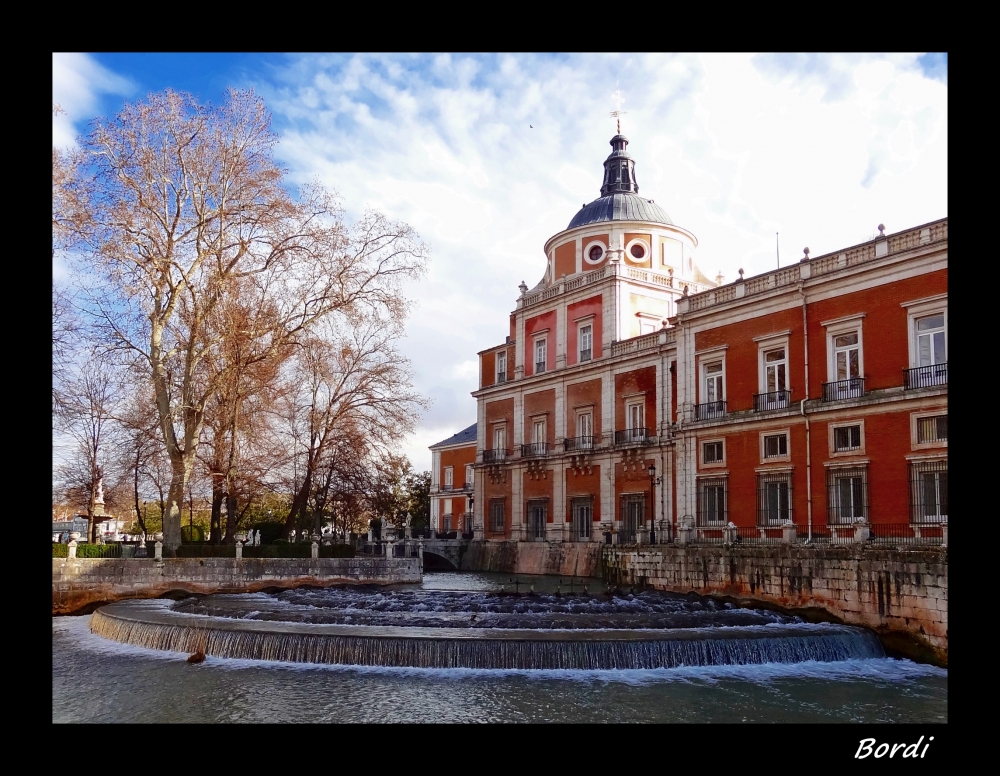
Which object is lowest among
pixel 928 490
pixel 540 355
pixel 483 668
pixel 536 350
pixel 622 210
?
pixel 483 668

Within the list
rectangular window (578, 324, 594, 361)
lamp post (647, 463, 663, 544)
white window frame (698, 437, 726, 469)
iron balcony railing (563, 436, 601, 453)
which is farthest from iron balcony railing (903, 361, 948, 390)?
rectangular window (578, 324, 594, 361)

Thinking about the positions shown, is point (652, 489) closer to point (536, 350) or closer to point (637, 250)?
point (536, 350)

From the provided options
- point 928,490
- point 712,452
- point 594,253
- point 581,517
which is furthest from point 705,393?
point 594,253

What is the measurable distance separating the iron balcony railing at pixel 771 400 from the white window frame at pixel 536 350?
15.5 metres

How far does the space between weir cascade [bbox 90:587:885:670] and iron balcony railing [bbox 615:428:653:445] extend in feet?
43.0

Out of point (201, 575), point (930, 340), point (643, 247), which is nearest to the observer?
point (930, 340)

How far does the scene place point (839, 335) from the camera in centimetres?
2641

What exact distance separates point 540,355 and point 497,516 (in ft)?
27.5
